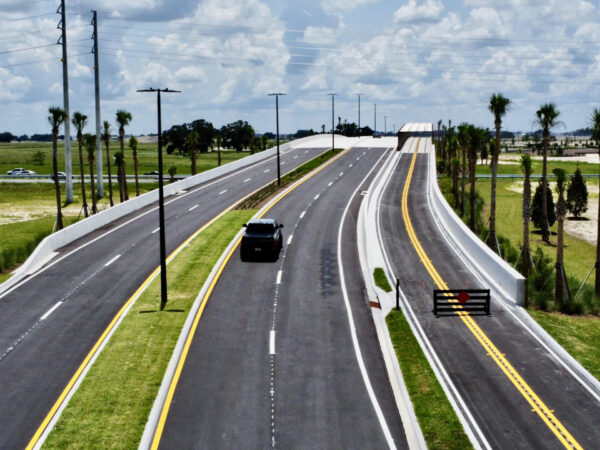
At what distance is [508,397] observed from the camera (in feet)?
62.2

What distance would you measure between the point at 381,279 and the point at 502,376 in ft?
38.8

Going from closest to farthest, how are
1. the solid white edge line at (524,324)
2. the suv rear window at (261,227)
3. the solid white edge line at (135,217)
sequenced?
the solid white edge line at (524,324), the solid white edge line at (135,217), the suv rear window at (261,227)

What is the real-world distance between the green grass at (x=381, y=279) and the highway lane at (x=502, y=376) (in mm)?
846

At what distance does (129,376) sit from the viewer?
1977 centimetres

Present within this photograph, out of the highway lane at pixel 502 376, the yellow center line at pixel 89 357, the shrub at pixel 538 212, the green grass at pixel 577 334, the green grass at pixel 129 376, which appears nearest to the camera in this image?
the green grass at pixel 129 376

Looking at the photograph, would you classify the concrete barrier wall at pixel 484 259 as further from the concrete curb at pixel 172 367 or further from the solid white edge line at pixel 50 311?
the solid white edge line at pixel 50 311

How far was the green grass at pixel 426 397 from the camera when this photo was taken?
16281mm

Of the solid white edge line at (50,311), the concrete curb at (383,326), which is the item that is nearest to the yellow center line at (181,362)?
the solid white edge line at (50,311)

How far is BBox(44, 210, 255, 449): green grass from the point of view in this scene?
16.1 metres

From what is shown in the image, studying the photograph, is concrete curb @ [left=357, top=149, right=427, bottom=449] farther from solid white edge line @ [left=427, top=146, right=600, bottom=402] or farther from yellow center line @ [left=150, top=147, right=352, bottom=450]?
yellow center line @ [left=150, top=147, right=352, bottom=450]

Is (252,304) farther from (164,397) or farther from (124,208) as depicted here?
(124,208)

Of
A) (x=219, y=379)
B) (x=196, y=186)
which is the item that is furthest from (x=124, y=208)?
(x=219, y=379)

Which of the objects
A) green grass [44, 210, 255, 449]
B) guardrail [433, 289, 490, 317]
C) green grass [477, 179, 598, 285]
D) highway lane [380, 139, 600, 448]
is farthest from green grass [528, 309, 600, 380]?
green grass [477, 179, 598, 285]

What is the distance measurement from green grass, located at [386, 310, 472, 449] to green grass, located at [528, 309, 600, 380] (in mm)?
5776
